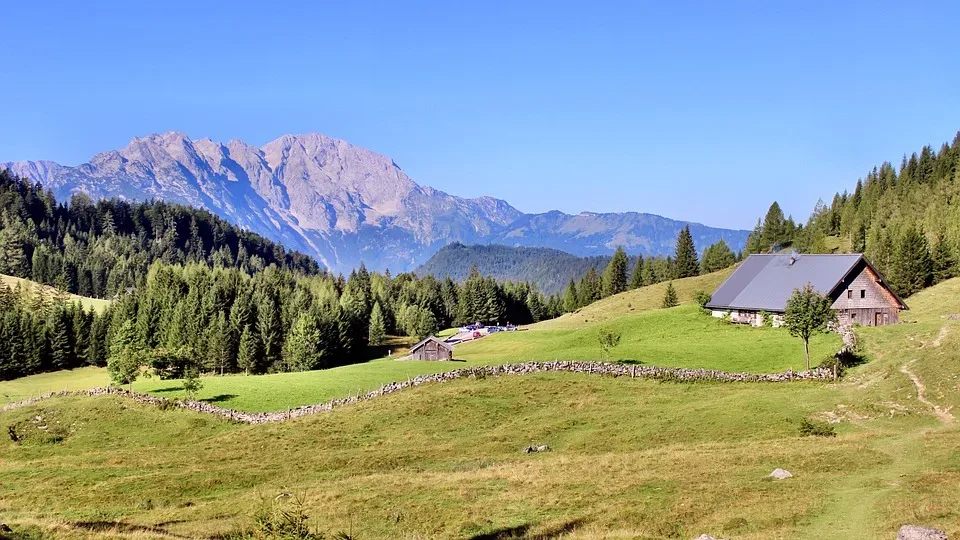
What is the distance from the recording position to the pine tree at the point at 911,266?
11268cm

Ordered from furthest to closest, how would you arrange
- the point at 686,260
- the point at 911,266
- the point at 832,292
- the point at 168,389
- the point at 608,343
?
1. the point at 686,260
2. the point at 911,266
3. the point at 832,292
4. the point at 168,389
5. the point at 608,343

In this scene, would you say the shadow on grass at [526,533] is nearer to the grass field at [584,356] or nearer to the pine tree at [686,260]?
the grass field at [584,356]

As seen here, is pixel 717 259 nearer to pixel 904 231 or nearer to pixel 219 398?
pixel 904 231

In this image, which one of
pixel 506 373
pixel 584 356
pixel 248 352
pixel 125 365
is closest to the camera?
pixel 506 373

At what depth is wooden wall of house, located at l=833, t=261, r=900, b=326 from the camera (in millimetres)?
84375

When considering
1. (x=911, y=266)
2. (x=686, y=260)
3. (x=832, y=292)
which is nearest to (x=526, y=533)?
(x=832, y=292)

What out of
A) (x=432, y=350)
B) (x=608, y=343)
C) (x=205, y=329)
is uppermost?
(x=205, y=329)

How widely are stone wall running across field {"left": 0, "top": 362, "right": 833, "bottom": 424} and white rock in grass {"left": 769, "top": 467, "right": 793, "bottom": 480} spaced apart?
31493 millimetres

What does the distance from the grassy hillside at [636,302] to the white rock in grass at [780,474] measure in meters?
93.6

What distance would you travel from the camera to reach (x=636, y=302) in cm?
14250

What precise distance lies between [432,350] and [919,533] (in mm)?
76351

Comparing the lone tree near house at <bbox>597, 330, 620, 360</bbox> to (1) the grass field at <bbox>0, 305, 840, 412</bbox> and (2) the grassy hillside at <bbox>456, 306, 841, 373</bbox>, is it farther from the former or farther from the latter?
(1) the grass field at <bbox>0, 305, 840, 412</bbox>

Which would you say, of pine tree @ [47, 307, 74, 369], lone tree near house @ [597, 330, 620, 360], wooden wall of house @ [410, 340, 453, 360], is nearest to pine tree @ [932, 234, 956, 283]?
lone tree near house @ [597, 330, 620, 360]

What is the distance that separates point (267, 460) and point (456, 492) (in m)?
19.4
